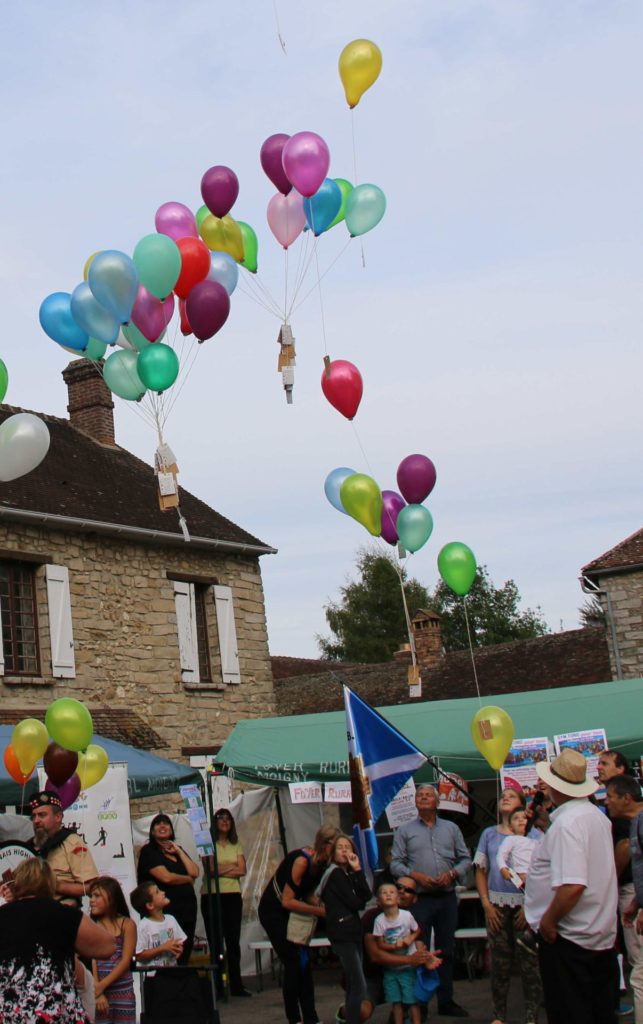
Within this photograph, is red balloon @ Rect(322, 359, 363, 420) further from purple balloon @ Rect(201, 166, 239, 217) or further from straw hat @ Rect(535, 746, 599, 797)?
straw hat @ Rect(535, 746, 599, 797)

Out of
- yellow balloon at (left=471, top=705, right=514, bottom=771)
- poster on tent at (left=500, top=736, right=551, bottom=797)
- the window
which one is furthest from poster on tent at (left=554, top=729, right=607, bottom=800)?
the window

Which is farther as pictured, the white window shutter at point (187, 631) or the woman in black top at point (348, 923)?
the white window shutter at point (187, 631)

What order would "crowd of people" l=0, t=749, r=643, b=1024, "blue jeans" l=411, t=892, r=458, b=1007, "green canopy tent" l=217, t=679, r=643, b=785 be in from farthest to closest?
1. "green canopy tent" l=217, t=679, r=643, b=785
2. "blue jeans" l=411, t=892, r=458, b=1007
3. "crowd of people" l=0, t=749, r=643, b=1024

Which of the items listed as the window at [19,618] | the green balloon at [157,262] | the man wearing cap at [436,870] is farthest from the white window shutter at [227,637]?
the man wearing cap at [436,870]

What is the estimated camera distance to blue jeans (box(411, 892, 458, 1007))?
7711 millimetres

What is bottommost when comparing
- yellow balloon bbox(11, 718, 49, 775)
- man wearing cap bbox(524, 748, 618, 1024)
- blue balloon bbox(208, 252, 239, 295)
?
man wearing cap bbox(524, 748, 618, 1024)

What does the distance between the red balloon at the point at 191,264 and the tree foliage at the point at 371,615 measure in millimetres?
32325

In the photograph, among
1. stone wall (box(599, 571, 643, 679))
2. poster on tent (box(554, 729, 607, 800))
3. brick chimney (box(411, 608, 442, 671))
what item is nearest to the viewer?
poster on tent (box(554, 729, 607, 800))

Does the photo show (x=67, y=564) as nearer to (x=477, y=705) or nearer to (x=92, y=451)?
(x=92, y=451)

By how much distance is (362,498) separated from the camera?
943 centimetres

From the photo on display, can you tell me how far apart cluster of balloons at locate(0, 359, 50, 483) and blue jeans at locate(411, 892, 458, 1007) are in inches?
155

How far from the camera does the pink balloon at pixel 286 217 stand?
968 centimetres

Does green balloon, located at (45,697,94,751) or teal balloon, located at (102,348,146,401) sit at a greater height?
teal balloon, located at (102,348,146,401)

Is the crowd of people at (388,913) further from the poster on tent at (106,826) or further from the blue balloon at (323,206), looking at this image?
the blue balloon at (323,206)
